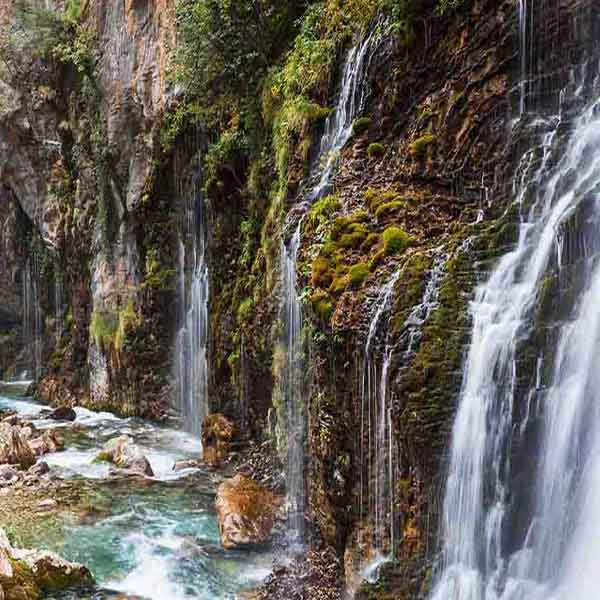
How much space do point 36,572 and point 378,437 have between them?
478 cm

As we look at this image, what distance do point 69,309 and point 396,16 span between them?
55.5 ft

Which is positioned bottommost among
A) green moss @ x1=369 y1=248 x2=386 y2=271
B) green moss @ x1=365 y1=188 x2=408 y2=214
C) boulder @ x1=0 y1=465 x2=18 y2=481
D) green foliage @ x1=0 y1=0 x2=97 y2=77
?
boulder @ x1=0 y1=465 x2=18 y2=481

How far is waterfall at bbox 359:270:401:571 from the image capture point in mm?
5855

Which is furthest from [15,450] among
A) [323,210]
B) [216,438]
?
[323,210]

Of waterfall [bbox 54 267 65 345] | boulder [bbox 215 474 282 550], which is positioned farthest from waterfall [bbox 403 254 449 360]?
waterfall [bbox 54 267 65 345]

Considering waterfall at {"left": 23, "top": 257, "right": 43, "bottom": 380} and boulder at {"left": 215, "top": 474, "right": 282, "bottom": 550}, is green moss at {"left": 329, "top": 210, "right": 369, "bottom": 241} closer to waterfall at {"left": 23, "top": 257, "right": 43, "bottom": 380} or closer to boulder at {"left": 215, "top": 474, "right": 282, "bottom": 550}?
boulder at {"left": 215, "top": 474, "right": 282, "bottom": 550}

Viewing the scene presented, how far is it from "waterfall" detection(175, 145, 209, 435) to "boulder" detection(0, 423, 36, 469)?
148 inches

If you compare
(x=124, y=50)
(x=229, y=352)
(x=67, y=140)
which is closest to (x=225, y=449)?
(x=229, y=352)

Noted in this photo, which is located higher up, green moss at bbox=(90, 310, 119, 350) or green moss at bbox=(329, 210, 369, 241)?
green moss at bbox=(329, 210, 369, 241)

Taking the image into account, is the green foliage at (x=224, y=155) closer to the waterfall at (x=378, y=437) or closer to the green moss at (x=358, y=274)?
the green moss at (x=358, y=274)

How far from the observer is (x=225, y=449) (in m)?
12.2

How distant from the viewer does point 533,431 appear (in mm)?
4848

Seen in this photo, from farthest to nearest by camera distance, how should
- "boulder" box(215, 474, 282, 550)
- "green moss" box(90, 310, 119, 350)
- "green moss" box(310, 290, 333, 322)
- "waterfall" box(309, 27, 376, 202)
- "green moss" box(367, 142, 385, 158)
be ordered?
"green moss" box(90, 310, 119, 350)
"boulder" box(215, 474, 282, 550)
"waterfall" box(309, 27, 376, 202)
"green moss" box(367, 142, 385, 158)
"green moss" box(310, 290, 333, 322)

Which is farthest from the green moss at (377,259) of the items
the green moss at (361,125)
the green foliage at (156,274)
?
the green foliage at (156,274)
